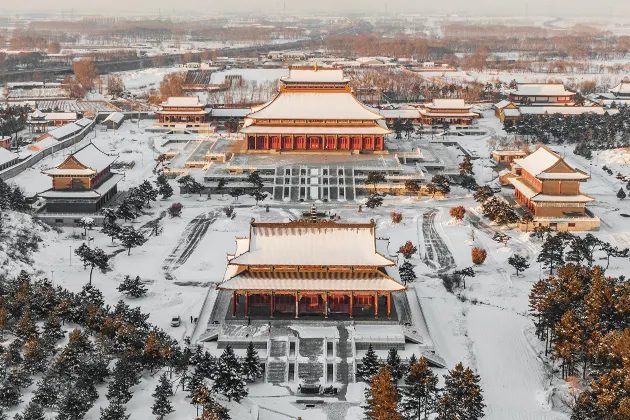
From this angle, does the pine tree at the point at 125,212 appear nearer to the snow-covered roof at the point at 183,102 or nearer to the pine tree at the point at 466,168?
the pine tree at the point at 466,168

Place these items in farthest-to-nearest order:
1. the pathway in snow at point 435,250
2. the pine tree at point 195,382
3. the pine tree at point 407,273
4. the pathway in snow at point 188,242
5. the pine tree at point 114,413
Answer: the pathway in snow at point 435,250, the pathway in snow at point 188,242, the pine tree at point 407,273, the pine tree at point 195,382, the pine tree at point 114,413

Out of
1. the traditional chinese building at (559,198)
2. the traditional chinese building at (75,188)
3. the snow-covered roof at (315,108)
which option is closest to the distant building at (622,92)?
the snow-covered roof at (315,108)

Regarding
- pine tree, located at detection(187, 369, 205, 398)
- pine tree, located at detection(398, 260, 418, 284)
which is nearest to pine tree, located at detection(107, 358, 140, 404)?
pine tree, located at detection(187, 369, 205, 398)

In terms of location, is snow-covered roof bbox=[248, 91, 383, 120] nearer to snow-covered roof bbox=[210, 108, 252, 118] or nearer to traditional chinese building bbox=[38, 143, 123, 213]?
traditional chinese building bbox=[38, 143, 123, 213]

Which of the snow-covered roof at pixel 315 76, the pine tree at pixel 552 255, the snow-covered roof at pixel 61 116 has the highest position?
the snow-covered roof at pixel 315 76

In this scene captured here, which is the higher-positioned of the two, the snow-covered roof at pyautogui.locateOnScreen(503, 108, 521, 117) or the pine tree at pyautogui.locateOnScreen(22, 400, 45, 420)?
the snow-covered roof at pyautogui.locateOnScreen(503, 108, 521, 117)

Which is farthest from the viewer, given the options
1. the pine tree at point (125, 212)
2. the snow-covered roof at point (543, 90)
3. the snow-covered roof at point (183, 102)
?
the snow-covered roof at point (543, 90)

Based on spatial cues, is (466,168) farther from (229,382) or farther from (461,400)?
(229,382)

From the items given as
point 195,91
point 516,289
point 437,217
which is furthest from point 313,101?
point 195,91
